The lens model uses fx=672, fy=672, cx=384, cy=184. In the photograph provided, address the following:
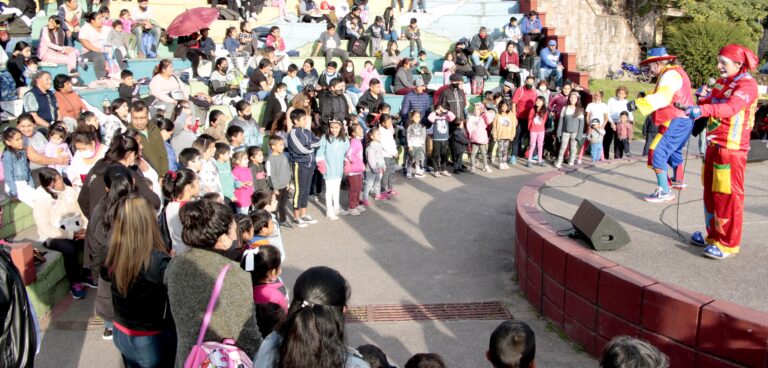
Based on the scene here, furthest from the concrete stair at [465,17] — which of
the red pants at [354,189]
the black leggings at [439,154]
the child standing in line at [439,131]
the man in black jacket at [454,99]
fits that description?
the red pants at [354,189]

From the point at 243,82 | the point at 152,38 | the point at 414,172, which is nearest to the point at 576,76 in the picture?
the point at 414,172

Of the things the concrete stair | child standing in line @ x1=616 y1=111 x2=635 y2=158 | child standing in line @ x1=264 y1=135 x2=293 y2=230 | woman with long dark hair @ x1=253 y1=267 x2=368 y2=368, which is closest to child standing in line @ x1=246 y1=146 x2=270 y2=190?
child standing in line @ x1=264 y1=135 x2=293 y2=230

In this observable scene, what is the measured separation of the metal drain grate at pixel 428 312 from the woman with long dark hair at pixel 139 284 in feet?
8.83

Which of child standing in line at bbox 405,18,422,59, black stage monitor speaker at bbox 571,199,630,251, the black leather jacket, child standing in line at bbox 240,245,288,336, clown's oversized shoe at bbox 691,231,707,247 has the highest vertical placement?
child standing in line at bbox 405,18,422,59

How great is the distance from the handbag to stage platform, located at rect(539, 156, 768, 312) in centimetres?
374

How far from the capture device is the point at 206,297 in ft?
11.0

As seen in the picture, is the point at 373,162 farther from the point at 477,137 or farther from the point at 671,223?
the point at 671,223

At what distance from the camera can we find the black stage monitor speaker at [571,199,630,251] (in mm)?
5973

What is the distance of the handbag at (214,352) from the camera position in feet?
10.4

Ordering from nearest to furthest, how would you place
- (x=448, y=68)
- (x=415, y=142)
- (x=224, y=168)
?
1. (x=224, y=168)
2. (x=415, y=142)
3. (x=448, y=68)

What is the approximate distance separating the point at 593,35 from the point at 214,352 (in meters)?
22.1

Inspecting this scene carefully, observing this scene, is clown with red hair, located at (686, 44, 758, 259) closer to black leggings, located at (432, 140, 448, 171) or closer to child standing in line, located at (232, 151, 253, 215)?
child standing in line, located at (232, 151, 253, 215)

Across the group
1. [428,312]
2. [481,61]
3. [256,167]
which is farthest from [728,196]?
[481,61]

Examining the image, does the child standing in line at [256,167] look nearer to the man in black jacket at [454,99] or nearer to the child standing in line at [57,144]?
the child standing in line at [57,144]
